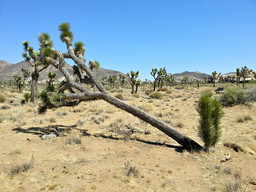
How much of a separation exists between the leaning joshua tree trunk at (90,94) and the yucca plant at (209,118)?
0.56 metres

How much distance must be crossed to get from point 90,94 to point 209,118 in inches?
209

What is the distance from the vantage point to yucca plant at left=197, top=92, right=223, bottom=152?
6707 millimetres

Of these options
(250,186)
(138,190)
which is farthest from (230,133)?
(138,190)

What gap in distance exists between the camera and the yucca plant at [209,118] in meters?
6.71

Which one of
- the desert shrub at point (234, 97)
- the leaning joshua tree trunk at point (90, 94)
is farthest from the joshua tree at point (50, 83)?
the desert shrub at point (234, 97)

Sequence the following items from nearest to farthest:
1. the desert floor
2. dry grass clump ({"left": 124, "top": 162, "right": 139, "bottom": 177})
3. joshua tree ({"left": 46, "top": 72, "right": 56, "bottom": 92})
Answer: the desert floor → dry grass clump ({"left": 124, "top": 162, "right": 139, "bottom": 177}) → joshua tree ({"left": 46, "top": 72, "right": 56, "bottom": 92})

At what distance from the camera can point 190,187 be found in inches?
181

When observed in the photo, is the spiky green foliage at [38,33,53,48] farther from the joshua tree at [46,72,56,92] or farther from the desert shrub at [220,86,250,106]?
the desert shrub at [220,86,250,106]

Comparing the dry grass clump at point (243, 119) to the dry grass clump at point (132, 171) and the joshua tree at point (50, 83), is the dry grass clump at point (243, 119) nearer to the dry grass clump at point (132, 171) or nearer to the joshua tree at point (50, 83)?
the dry grass clump at point (132, 171)

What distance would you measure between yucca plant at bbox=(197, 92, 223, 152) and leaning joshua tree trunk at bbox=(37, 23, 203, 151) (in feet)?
1.83

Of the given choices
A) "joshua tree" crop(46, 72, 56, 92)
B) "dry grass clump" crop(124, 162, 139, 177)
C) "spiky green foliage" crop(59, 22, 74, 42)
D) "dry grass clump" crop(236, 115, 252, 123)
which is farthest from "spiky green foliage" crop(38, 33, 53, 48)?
"dry grass clump" crop(236, 115, 252, 123)

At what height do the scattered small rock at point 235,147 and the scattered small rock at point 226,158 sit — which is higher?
the scattered small rock at point 235,147

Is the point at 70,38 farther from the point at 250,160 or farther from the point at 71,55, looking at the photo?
the point at 250,160

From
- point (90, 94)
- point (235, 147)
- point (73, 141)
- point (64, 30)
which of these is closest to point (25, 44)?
point (64, 30)
